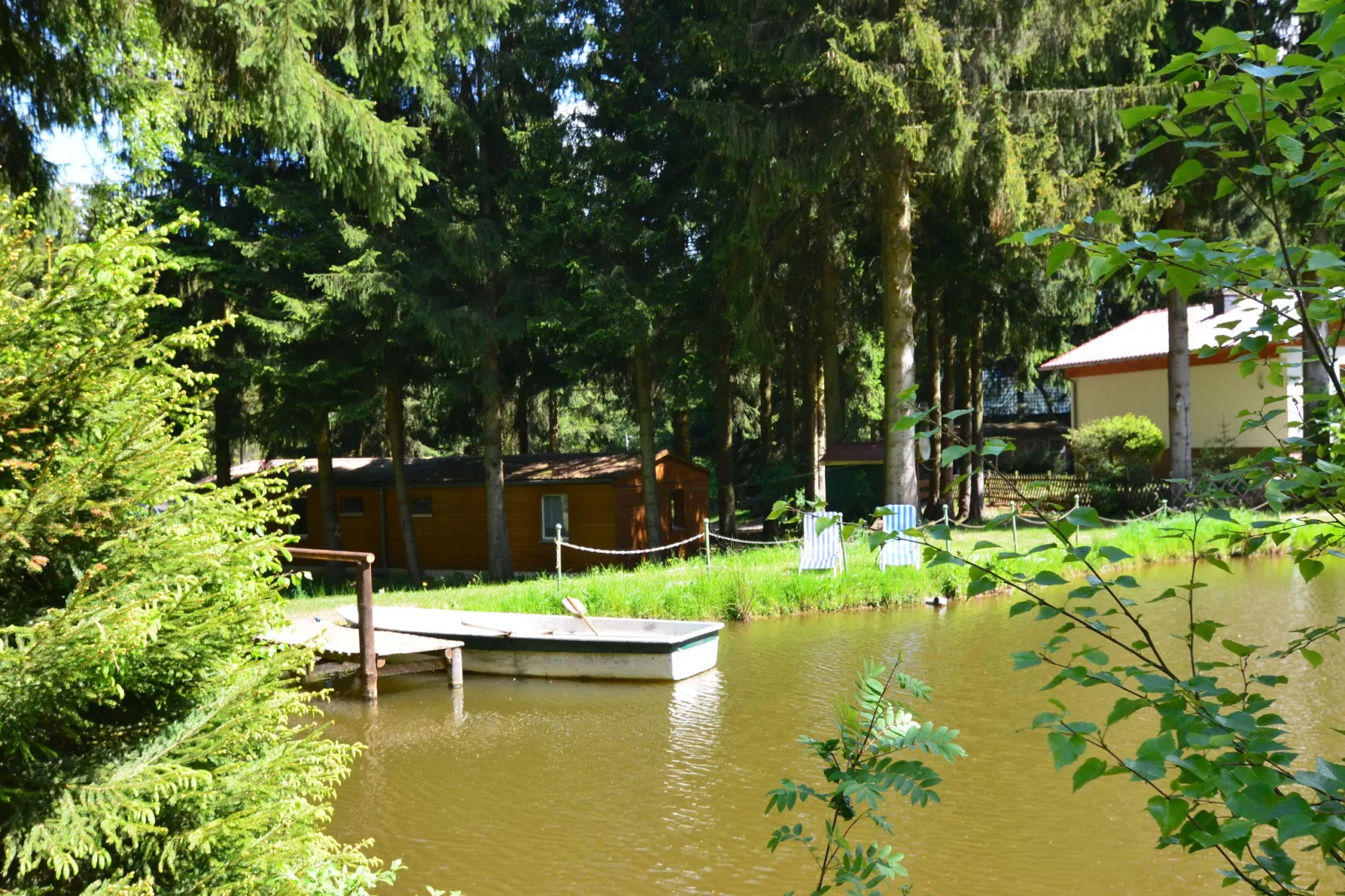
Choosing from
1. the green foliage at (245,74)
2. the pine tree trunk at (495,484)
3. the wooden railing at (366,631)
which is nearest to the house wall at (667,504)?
the pine tree trunk at (495,484)

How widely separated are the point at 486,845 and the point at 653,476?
15111mm

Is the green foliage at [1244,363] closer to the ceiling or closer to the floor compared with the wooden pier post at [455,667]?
closer to the ceiling

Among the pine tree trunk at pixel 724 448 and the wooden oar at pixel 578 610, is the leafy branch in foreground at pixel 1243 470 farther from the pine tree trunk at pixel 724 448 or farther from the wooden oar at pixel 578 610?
the pine tree trunk at pixel 724 448

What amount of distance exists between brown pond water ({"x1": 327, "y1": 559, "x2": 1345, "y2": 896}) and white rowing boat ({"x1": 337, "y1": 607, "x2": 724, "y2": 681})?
25 centimetres

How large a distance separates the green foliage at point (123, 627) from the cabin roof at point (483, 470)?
1929 cm

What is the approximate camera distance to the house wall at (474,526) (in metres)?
23.3

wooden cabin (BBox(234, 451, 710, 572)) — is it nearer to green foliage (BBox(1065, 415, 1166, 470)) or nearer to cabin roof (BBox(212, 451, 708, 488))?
cabin roof (BBox(212, 451, 708, 488))

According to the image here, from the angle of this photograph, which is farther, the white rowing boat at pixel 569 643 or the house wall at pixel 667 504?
the house wall at pixel 667 504

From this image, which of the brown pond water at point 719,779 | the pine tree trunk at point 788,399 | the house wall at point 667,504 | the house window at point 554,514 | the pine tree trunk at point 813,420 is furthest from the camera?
the pine tree trunk at point 788,399

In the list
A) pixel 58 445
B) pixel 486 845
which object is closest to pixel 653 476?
pixel 486 845

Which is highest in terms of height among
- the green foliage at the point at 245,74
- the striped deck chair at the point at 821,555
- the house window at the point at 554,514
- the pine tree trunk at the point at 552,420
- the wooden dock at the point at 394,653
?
the green foliage at the point at 245,74

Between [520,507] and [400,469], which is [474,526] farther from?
[400,469]

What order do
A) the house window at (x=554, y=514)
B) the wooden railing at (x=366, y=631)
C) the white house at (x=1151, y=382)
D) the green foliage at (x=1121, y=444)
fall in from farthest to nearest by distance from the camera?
the white house at (x=1151, y=382) → the green foliage at (x=1121, y=444) → the house window at (x=554, y=514) → the wooden railing at (x=366, y=631)

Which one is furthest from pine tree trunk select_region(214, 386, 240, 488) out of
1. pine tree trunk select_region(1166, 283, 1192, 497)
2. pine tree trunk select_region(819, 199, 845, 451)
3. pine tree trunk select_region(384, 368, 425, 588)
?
pine tree trunk select_region(1166, 283, 1192, 497)
